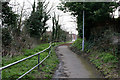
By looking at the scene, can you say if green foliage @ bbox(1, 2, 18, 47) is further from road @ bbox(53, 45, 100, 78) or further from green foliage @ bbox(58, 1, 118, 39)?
green foliage @ bbox(58, 1, 118, 39)

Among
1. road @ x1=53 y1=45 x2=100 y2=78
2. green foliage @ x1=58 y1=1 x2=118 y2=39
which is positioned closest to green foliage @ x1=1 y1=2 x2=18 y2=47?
road @ x1=53 y1=45 x2=100 y2=78

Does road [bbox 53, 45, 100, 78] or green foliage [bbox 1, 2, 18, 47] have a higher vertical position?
green foliage [bbox 1, 2, 18, 47]

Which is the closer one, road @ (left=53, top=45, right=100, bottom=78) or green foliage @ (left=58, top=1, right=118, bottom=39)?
road @ (left=53, top=45, right=100, bottom=78)

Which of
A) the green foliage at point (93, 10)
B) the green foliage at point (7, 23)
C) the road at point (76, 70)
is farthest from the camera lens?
the green foliage at point (93, 10)

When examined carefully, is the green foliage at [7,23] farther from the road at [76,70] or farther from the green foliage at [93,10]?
the green foliage at [93,10]

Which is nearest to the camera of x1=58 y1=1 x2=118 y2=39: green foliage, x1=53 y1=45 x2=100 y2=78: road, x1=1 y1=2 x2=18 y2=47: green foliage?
x1=53 y1=45 x2=100 y2=78: road

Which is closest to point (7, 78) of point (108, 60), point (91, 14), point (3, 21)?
point (108, 60)

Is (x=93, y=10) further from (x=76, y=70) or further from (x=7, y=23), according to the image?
(x=7, y=23)

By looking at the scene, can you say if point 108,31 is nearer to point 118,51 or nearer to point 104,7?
point 104,7

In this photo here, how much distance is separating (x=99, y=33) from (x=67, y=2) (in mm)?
4740

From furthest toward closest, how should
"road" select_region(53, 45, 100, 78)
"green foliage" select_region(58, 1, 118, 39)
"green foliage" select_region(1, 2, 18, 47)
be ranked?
"green foliage" select_region(58, 1, 118, 39) → "green foliage" select_region(1, 2, 18, 47) → "road" select_region(53, 45, 100, 78)

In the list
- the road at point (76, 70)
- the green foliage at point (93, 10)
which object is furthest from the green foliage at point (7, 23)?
the green foliage at point (93, 10)

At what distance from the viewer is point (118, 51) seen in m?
6.62

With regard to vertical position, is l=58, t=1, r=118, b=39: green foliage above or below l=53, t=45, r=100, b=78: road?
above
